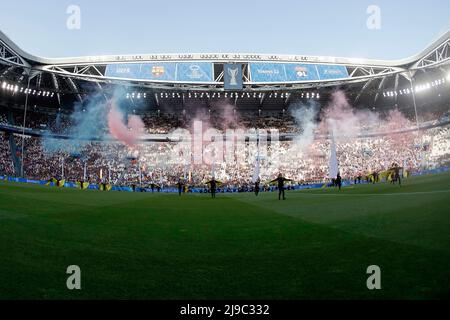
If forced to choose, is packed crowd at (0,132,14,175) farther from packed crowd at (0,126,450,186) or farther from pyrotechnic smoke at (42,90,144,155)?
pyrotechnic smoke at (42,90,144,155)

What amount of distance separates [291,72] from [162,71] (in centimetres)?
2144

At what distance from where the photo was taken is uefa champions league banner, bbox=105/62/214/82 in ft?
183

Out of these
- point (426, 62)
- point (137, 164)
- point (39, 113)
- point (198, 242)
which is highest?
point (426, 62)

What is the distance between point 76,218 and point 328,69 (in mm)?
56134

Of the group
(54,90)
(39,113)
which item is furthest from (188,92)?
(39,113)

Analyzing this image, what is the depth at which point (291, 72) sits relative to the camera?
5778cm

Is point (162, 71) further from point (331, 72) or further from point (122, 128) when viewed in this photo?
point (331, 72)

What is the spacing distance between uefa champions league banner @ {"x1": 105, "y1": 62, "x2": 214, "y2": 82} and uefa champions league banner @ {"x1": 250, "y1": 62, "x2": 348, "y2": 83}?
8108 mm

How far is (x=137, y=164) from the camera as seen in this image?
62031mm

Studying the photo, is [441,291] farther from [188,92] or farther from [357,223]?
[188,92]

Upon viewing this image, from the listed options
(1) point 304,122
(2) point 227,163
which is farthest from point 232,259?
(1) point 304,122

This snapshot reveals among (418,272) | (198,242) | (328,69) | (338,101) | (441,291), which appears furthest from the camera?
(338,101)

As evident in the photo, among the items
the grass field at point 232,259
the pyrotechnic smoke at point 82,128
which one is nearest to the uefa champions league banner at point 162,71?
the pyrotechnic smoke at point 82,128

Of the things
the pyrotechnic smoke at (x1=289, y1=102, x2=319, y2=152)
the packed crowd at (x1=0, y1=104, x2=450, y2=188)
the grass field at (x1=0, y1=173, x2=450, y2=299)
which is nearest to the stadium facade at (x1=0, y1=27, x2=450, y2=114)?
the pyrotechnic smoke at (x1=289, y1=102, x2=319, y2=152)
